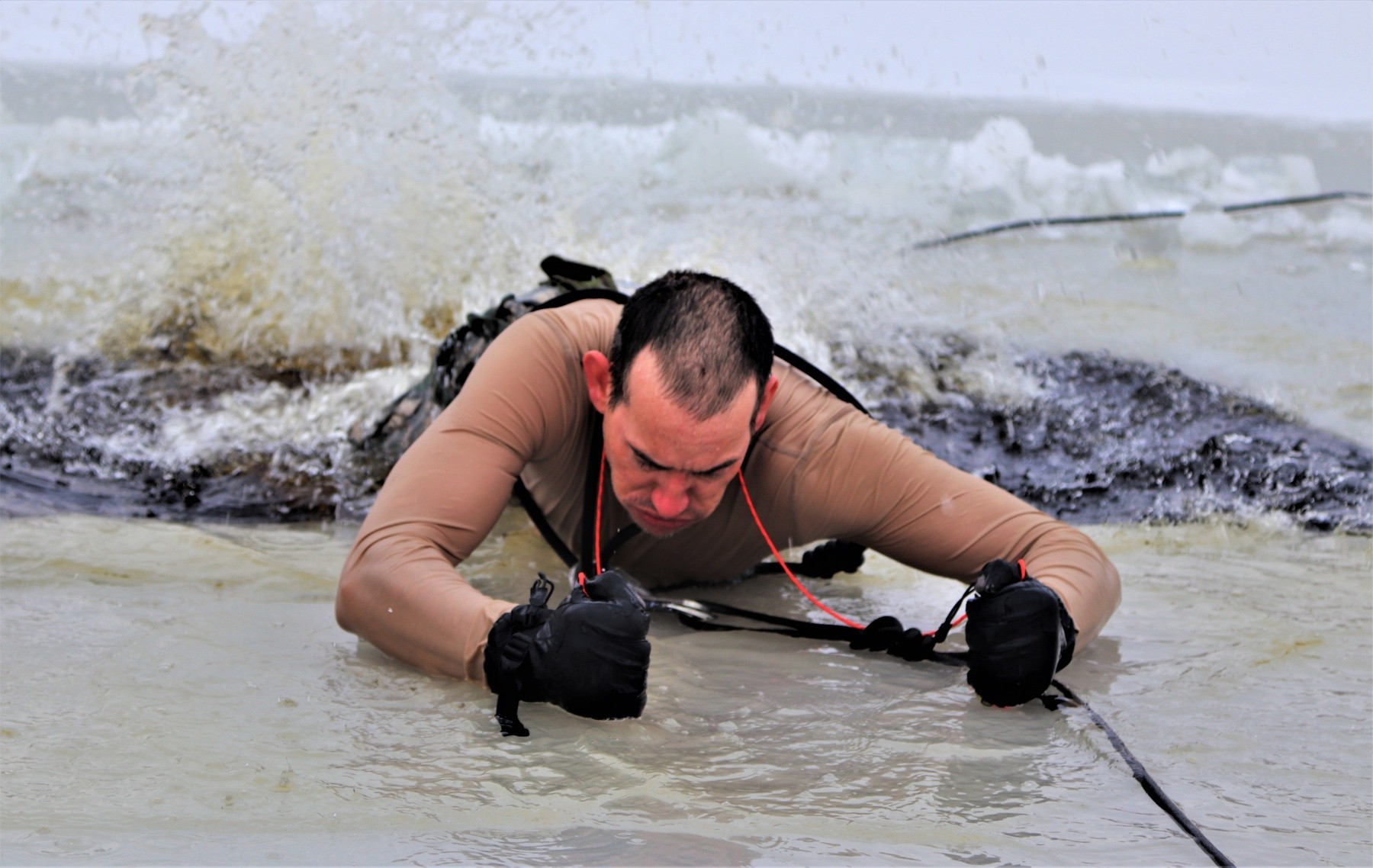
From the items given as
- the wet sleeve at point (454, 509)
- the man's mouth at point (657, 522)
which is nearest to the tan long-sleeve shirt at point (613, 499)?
the wet sleeve at point (454, 509)

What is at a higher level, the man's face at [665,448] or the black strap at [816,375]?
the black strap at [816,375]

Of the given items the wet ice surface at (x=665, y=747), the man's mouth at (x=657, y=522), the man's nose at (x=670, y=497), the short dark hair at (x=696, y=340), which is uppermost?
the short dark hair at (x=696, y=340)

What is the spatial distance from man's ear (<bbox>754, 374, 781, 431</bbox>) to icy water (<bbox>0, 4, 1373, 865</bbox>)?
0.49 metres

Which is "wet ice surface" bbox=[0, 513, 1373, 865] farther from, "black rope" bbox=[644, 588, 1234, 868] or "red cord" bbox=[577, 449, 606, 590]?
"red cord" bbox=[577, 449, 606, 590]

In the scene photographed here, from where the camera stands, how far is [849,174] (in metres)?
11.9

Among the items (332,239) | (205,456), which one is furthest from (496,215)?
(205,456)

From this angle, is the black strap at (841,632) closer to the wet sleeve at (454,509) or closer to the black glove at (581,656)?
the wet sleeve at (454,509)

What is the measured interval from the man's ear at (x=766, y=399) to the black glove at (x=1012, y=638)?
527 mm

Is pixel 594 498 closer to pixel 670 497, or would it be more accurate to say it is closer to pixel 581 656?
pixel 670 497

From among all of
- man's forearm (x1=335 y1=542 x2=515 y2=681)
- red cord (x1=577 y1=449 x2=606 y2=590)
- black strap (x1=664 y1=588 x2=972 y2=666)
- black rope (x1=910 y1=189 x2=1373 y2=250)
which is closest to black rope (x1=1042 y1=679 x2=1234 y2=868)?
black strap (x1=664 y1=588 x2=972 y2=666)

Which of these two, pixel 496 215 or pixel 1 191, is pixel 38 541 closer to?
pixel 496 215

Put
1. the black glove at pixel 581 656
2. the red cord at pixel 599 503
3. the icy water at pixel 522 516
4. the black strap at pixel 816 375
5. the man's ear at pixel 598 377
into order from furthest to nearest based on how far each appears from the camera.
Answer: the black strap at pixel 816 375, the red cord at pixel 599 503, the man's ear at pixel 598 377, the black glove at pixel 581 656, the icy water at pixel 522 516

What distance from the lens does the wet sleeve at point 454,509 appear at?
2.25 meters

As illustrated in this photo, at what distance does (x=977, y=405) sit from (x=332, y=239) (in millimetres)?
3392
